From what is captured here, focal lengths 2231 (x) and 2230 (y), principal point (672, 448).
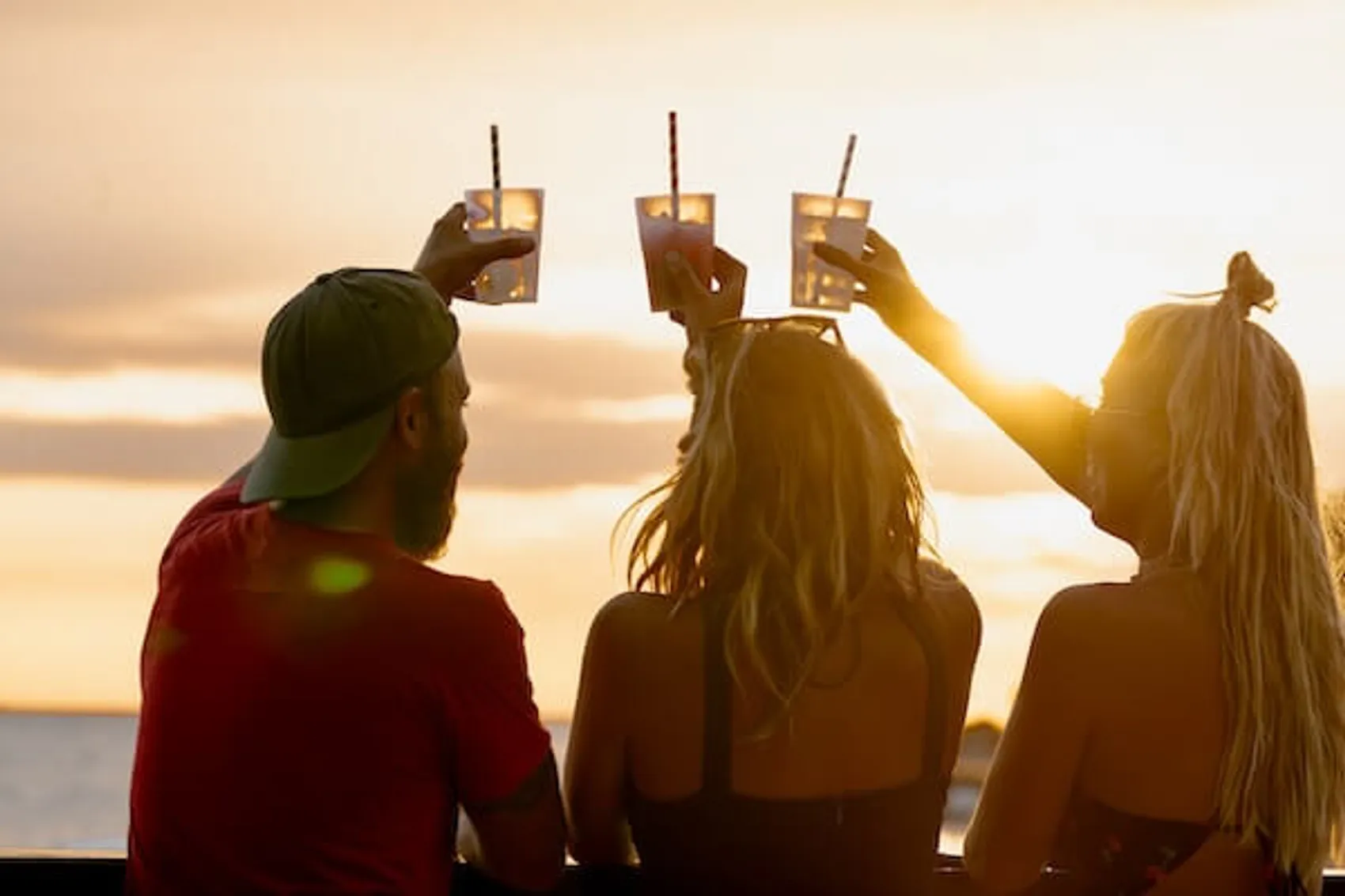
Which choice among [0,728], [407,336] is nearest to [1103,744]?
[407,336]

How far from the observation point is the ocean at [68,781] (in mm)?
43219

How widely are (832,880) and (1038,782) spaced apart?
12.0 inches

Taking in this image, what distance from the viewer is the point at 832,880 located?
9.75 feet

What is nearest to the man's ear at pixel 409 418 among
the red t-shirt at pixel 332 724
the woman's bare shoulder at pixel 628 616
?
the red t-shirt at pixel 332 724

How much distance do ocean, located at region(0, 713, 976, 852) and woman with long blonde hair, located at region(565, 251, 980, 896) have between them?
33.3 metres

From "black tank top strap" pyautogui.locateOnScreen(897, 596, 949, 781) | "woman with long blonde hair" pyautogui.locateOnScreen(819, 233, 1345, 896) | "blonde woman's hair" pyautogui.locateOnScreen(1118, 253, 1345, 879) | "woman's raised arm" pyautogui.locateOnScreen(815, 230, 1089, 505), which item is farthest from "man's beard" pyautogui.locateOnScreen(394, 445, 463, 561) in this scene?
"woman's raised arm" pyautogui.locateOnScreen(815, 230, 1089, 505)

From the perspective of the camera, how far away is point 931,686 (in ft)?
9.87

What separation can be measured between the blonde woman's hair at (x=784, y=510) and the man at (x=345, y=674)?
1.21 ft

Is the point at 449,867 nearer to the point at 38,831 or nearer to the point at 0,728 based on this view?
the point at 38,831

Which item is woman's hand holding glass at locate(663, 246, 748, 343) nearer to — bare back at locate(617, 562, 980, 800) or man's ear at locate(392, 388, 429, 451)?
bare back at locate(617, 562, 980, 800)

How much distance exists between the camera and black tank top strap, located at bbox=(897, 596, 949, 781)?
3.01m

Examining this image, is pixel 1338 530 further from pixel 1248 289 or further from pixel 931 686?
pixel 931 686

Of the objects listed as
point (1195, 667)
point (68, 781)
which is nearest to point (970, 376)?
point (1195, 667)

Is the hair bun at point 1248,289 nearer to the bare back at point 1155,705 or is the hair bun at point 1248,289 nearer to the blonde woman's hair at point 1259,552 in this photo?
the blonde woman's hair at point 1259,552
